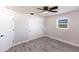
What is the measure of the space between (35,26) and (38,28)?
0.39m

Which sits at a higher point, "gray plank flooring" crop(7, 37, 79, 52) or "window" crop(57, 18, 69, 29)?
"window" crop(57, 18, 69, 29)

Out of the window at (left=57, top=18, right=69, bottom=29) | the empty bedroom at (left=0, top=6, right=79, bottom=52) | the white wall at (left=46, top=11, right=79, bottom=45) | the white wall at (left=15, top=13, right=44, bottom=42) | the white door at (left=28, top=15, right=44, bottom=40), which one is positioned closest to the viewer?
the empty bedroom at (left=0, top=6, right=79, bottom=52)

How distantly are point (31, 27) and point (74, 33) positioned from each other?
2531mm

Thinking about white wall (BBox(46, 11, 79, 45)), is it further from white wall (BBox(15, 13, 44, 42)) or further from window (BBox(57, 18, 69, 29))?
white wall (BBox(15, 13, 44, 42))

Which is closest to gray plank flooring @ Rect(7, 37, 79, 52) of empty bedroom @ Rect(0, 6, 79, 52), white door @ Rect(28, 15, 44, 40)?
empty bedroom @ Rect(0, 6, 79, 52)

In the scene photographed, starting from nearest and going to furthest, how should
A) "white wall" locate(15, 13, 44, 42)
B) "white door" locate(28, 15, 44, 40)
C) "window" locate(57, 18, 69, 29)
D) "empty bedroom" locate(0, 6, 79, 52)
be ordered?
"empty bedroom" locate(0, 6, 79, 52) → "white wall" locate(15, 13, 44, 42) → "window" locate(57, 18, 69, 29) → "white door" locate(28, 15, 44, 40)

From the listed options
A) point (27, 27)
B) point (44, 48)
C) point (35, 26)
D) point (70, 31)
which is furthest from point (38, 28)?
point (44, 48)

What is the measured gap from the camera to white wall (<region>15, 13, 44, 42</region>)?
14.4 feet

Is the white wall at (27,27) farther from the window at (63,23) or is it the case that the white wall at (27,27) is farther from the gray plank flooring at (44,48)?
the window at (63,23)

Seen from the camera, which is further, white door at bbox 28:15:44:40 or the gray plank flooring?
white door at bbox 28:15:44:40

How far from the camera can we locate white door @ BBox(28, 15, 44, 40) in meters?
5.46
